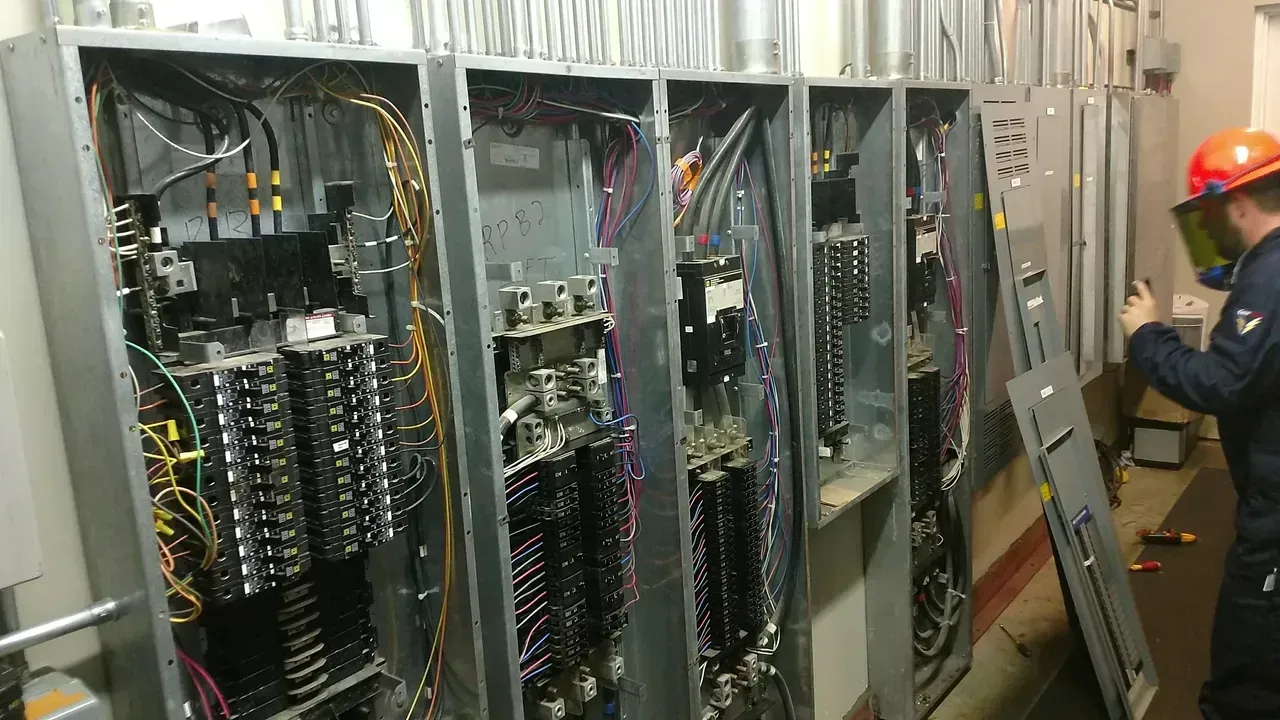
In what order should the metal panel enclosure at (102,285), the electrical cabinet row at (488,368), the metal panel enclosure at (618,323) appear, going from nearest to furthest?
the metal panel enclosure at (102,285) → the electrical cabinet row at (488,368) → the metal panel enclosure at (618,323)

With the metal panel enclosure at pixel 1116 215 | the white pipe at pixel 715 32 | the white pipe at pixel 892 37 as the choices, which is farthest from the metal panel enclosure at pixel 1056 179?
the white pipe at pixel 715 32

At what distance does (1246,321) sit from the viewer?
1938mm

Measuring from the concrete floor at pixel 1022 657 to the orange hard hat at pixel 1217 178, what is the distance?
1585mm

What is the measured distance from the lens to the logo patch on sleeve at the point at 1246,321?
6.29ft

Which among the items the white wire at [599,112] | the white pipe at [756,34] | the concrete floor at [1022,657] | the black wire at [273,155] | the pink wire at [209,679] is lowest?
the concrete floor at [1022,657]

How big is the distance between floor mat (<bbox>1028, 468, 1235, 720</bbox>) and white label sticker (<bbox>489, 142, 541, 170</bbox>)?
7.88 feet

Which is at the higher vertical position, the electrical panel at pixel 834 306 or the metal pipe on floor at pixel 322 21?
the metal pipe on floor at pixel 322 21

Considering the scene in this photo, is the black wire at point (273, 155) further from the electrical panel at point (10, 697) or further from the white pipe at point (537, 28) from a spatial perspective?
the electrical panel at point (10, 697)

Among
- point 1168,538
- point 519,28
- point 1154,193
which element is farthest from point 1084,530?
point 1154,193

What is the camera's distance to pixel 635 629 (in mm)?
2064

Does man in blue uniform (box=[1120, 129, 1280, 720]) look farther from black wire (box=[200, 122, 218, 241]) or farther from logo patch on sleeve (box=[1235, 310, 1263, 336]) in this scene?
black wire (box=[200, 122, 218, 241])

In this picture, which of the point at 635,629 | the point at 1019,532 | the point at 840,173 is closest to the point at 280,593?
the point at 635,629

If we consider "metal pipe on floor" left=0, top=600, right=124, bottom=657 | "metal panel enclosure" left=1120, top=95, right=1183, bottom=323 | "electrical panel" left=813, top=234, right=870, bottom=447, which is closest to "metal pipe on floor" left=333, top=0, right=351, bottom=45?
"metal pipe on floor" left=0, top=600, right=124, bottom=657

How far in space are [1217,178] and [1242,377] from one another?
0.49m
